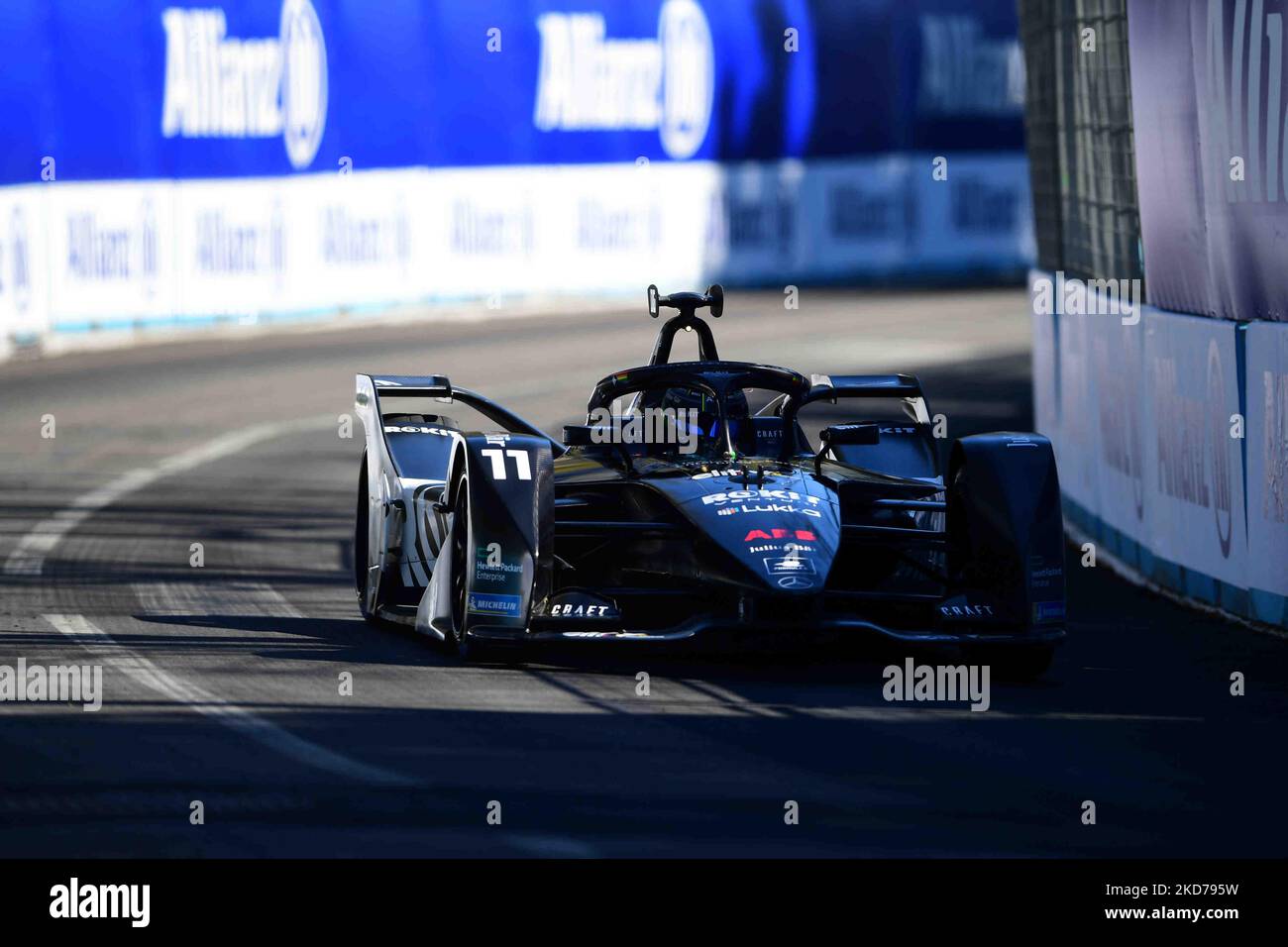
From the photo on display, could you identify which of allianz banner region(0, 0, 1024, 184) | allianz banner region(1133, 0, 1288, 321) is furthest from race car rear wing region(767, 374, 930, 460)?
allianz banner region(0, 0, 1024, 184)

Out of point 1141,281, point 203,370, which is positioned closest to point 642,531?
point 1141,281

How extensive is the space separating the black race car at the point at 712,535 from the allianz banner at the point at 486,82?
16596mm

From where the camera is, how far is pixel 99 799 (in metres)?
7.55

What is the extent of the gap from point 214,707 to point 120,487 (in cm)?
840

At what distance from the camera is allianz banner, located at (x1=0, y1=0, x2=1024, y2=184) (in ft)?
91.0

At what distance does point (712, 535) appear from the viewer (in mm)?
9789

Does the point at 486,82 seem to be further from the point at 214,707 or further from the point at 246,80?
the point at 214,707

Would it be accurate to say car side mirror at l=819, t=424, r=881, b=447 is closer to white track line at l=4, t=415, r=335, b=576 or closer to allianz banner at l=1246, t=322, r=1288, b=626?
allianz banner at l=1246, t=322, r=1288, b=626

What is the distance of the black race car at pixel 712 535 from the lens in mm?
9727

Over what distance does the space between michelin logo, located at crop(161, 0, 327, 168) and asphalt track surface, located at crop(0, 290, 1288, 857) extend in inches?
548

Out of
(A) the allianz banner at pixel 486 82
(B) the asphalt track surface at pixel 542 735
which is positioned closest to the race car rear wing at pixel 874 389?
(B) the asphalt track surface at pixel 542 735

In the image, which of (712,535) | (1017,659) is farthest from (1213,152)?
(712,535)
